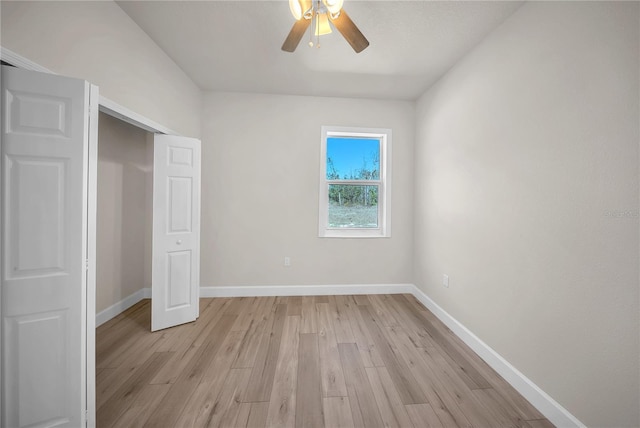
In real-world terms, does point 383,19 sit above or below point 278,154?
above

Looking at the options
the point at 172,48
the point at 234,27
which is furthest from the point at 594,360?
the point at 172,48

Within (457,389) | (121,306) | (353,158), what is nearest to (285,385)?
(457,389)

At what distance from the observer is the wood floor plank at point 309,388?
1490mm

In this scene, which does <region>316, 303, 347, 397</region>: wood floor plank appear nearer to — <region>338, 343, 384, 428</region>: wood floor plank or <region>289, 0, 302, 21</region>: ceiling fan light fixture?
<region>338, 343, 384, 428</region>: wood floor plank

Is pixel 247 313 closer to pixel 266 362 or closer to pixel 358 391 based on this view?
pixel 266 362

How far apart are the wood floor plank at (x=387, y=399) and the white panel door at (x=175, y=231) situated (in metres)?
2.03

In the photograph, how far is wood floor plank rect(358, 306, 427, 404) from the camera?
1.67m

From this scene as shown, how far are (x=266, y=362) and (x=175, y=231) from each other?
5.35 feet

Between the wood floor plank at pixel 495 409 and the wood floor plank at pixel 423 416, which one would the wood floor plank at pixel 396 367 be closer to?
the wood floor plank at pixel 423 416

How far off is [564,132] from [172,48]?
334 cm

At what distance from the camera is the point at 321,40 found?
222 cm

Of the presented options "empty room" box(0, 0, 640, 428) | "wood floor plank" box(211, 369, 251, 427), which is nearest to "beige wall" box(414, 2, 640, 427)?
"empty room" box(0, 0, 640, 428)

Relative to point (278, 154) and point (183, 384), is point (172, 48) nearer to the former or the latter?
point (278, 154)

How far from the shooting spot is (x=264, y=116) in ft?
11.1
